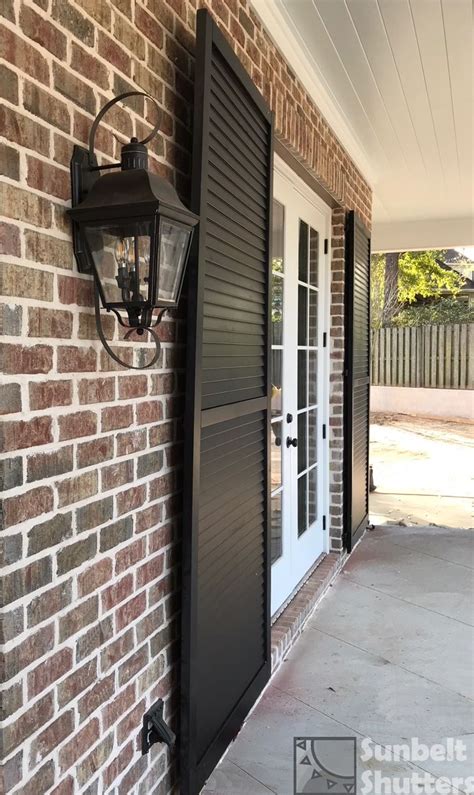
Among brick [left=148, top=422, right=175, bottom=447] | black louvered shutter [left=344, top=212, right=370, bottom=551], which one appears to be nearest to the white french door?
black louvered shutter [left=344, top=212, right=370, bottom=551]

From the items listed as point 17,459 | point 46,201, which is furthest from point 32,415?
point 46,201

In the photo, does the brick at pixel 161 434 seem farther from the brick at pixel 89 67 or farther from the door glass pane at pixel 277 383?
the door glass pane at pixel 277 383

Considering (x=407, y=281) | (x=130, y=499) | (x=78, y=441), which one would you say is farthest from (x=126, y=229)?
(x=407, y=281)

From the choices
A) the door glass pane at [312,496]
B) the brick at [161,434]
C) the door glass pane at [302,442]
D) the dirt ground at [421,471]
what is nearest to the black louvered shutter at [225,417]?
the brick at [161,434]

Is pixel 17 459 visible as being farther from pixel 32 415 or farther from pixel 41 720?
pixel 41 720

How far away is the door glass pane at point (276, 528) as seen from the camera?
3.46 metres

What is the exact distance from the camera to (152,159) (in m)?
1.76

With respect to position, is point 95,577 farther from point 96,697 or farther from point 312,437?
point 312,437

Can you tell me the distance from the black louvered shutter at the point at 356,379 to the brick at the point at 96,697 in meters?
3.20

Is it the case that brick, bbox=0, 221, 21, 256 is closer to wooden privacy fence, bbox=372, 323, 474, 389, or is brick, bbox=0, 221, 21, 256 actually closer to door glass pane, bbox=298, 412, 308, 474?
door glass pane, bbox=298, 412, 308, 474

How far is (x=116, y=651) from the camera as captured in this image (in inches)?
63.8

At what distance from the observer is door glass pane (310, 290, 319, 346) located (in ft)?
13.8

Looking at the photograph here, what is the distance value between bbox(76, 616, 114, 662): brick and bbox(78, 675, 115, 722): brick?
9 centimetres

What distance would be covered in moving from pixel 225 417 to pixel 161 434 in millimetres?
340
